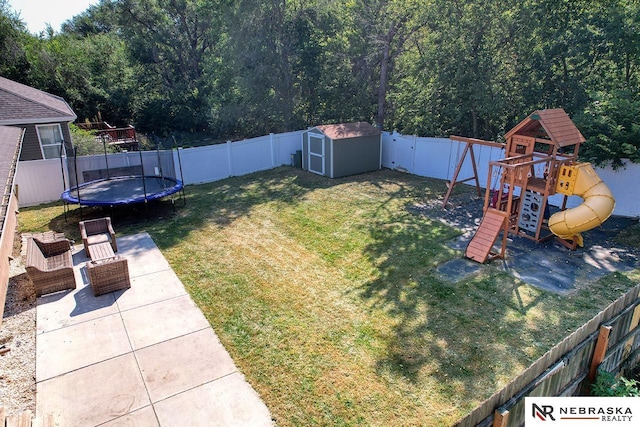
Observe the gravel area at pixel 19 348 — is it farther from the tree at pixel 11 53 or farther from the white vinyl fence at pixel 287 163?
the tree at pixel 11 53

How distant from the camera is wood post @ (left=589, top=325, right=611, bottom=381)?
464 cm

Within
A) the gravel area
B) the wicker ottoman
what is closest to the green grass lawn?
the wicker ottoman

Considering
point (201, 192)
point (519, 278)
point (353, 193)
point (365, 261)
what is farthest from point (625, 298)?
point (201, 192)

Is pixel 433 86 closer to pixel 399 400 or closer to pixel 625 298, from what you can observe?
pixel 625 298

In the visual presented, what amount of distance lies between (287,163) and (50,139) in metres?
9.02

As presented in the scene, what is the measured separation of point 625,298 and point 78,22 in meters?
53.9

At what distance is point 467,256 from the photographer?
8.55 metres

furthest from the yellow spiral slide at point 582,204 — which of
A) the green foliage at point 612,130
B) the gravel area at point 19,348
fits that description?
the gravel area at point 19,348

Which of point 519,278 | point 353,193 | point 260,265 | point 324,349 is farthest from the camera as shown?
point 353,193

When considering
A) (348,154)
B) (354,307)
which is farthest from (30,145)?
(354,307)

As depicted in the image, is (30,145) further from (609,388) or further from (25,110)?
(609,388)

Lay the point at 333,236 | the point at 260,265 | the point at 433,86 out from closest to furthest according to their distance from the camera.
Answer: the point at 260,265 → the point at 333,236 → the point at 433,86

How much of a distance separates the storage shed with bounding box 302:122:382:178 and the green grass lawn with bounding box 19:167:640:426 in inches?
156

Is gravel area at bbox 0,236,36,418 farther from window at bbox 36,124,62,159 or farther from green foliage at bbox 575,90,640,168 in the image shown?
green foliage at bbox 575,90,640,168
